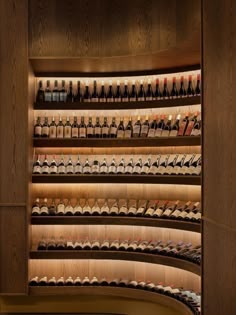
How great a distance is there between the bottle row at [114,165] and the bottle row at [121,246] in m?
0.77

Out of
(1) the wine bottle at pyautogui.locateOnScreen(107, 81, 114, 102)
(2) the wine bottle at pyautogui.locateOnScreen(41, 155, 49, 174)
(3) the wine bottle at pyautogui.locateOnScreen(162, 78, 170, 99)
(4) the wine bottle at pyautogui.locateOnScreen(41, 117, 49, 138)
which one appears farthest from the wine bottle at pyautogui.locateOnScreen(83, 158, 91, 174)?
(3) the wine bottle at pyautogui.locateOnScreen(162, 78, 170, 99)

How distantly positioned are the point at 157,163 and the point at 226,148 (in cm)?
231

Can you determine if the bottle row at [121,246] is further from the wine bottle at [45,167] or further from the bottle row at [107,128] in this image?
the bottle row at [107,128]

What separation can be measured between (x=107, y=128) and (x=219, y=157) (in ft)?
8.01

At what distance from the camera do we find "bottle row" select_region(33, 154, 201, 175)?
5.89 meters

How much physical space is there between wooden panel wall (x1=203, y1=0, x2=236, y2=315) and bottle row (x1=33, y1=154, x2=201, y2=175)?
1.53 metres

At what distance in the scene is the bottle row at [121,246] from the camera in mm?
5742

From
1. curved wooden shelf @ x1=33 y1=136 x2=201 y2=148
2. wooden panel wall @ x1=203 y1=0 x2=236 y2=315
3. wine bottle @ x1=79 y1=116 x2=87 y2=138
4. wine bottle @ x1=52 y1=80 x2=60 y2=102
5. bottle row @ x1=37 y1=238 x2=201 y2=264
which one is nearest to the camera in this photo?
wooden panel wall @ x1=203 y1=0 x2=236 y2=315

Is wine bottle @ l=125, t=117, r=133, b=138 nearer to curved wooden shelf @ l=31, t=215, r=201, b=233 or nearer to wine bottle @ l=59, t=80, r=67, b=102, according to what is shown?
wine bottle @ l=59, t=80, r=67, b=102

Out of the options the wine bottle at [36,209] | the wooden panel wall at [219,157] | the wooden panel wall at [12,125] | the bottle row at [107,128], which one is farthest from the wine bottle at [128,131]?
the wooden panel wall at [219,157]

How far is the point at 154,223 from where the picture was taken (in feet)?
19.3

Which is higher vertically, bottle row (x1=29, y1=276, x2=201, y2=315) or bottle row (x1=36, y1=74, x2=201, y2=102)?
bottle row (x1=36, y1=74, x2=201, y2=102)

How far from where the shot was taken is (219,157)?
390 centimetres

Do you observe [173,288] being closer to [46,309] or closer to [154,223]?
[154,223]
